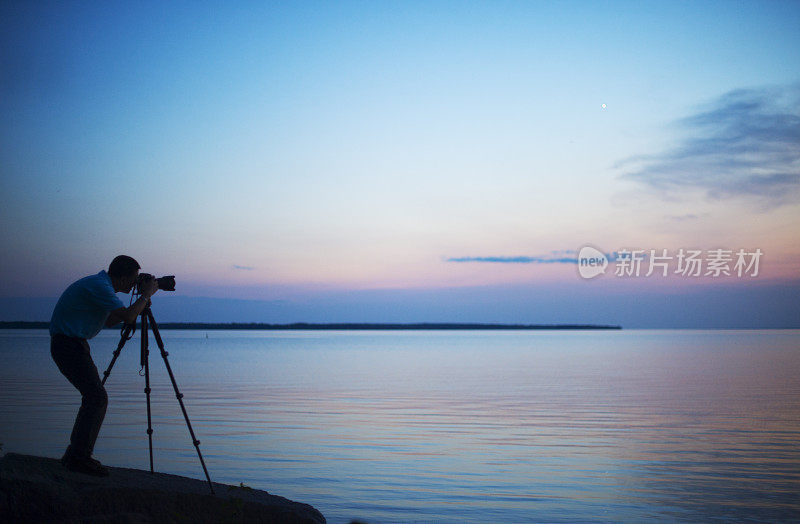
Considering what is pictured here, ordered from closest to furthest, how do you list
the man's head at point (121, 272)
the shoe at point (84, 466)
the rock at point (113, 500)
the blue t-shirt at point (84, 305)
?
the rock at point (113, 500), the blue t-shirt at point (84, 305), the shoe at point (84, 466), the man's head at point (121, 272)

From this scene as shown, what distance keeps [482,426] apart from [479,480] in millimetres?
5704

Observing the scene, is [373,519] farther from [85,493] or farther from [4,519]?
[4,519]

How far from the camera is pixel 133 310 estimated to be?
631 cm

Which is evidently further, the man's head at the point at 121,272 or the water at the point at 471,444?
the water at the point at 471,444

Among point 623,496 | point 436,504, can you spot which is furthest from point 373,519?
point 623,496

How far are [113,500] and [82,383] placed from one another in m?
1.09

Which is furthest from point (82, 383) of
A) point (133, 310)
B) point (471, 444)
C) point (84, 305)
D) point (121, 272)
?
point (471, 444)

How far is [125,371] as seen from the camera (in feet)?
114

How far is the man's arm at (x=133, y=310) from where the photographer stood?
627 centimetres

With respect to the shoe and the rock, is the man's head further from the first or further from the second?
the rock

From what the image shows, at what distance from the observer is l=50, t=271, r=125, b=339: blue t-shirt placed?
6.26 metres

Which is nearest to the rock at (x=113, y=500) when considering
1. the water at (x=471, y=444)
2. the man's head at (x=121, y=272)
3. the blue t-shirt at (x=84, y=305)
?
the blue t-shirt at (x=84, y=305)

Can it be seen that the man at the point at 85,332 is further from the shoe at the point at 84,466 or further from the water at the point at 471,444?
the water at the point at 471,444

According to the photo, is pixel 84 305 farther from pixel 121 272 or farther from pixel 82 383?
pixel 82 383
